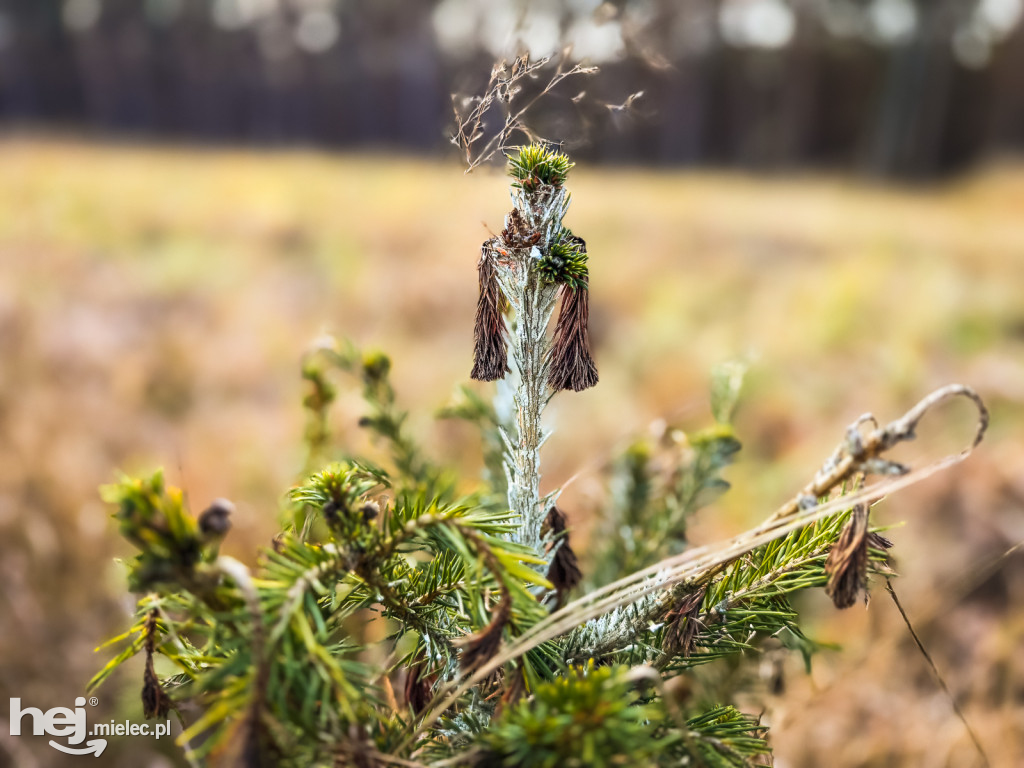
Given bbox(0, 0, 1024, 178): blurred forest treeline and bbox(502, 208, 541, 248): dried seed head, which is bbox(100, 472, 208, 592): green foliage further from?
bbox(0, 0, 1024, 178): blurred forest treeline

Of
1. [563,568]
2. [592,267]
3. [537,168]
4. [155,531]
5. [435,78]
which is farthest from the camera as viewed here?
[435,78]

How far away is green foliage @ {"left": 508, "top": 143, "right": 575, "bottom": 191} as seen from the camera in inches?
19.2

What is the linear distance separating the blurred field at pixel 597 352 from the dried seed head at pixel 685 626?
20 centimetres

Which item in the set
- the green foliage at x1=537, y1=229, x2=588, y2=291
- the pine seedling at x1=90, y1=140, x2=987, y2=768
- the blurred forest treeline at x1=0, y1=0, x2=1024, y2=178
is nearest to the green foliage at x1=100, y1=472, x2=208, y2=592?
the pine seedling at x1=90, y1=140, x2=987, y2=768

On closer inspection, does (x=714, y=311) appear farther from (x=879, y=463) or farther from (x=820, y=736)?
(x=879, y=463)

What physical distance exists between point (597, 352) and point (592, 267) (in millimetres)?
1145

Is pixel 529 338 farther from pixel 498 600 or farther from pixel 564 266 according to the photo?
pixel 498 600

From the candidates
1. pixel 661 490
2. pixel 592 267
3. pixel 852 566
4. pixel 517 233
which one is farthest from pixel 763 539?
pixel 592 267

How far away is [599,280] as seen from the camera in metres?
4.61

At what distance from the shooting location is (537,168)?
0.49 meters

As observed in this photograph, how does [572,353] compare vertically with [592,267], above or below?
below

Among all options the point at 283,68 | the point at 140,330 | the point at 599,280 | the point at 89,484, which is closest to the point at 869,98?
the point at 599,280

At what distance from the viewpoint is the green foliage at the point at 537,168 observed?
0.49 metres

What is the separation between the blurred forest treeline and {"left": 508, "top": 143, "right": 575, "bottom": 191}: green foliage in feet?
27.4
